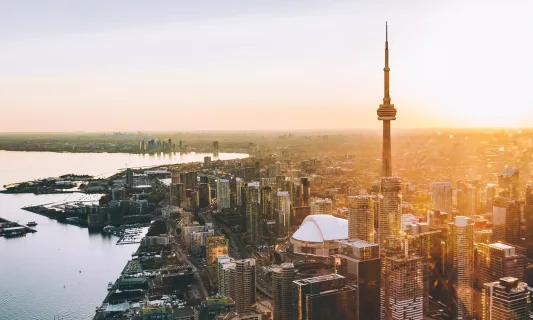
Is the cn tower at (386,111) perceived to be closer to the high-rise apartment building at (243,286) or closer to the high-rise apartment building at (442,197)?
the high-rise apartment building at (442,197)

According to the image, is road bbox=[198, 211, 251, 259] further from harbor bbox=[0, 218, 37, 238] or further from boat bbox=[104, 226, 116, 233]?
harbor bbox=[0, 218, 37, 238]

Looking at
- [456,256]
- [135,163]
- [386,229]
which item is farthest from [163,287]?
[135,163]

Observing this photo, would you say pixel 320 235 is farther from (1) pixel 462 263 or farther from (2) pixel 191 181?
(2) pixel 191 181

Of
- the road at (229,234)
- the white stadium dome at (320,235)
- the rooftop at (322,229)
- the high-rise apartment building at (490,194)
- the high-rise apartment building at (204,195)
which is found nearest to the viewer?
the white stadium dome at (320,235)

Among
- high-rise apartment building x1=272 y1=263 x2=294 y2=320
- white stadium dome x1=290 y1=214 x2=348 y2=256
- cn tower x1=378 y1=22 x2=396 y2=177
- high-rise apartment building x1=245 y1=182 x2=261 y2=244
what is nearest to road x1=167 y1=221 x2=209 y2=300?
high-rise apartment building x1=245 y1=182 x2=261 y2=244

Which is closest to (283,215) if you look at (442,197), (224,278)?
(442,197)

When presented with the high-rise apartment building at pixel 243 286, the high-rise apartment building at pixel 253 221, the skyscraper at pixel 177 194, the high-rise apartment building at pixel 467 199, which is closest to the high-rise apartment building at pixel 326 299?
the high-rise apartment building at pixel 243 286
